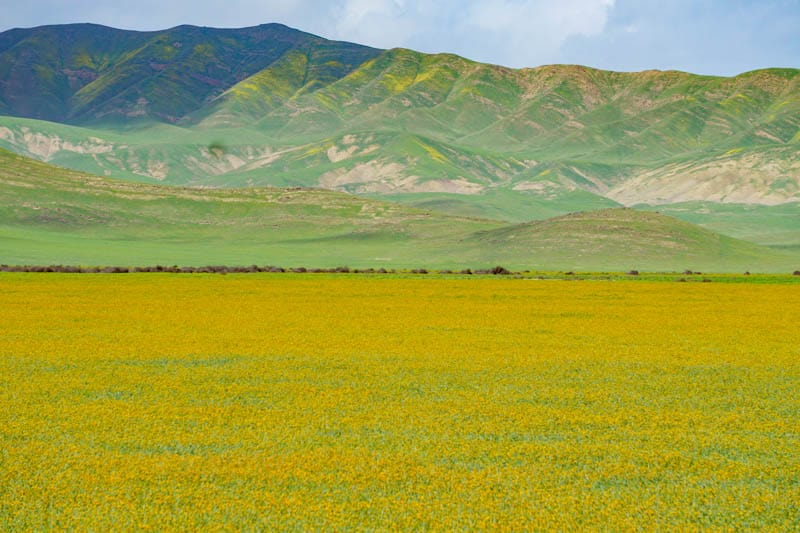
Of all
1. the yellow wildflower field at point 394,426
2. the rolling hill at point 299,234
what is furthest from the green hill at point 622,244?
the yellow wildflower field at point 394,426

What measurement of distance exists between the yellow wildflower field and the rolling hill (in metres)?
72.8

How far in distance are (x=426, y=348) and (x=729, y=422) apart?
10864 mm

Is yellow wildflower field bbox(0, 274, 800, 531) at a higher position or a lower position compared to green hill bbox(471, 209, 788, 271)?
lower

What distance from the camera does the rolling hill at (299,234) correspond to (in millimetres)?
110375

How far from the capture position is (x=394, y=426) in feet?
47.5

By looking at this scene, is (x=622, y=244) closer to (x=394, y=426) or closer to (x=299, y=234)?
(x=299, y=234)

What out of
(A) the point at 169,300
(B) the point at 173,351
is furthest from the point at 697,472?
(A) the point at 169,300

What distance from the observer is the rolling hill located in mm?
110375

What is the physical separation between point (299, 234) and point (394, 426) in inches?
5883

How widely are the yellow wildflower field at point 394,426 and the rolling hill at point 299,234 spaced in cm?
7277

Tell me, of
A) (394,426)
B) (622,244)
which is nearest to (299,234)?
(622,244)

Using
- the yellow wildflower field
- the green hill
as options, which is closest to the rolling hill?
the green hill

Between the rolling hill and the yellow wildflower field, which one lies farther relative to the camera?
the rolling hill

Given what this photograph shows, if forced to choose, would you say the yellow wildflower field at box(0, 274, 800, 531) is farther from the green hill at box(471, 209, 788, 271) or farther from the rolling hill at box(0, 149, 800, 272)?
the green hill at box(471, 209, 788, 271)
